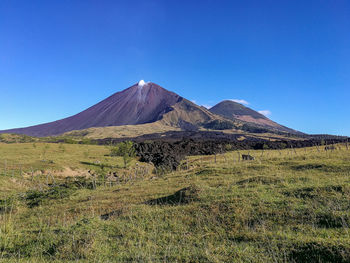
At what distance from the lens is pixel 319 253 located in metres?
4.79

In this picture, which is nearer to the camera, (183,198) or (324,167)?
(183,198)

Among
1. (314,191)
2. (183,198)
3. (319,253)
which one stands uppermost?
(314,191)

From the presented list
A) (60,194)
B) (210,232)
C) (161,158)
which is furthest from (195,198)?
(161,158)

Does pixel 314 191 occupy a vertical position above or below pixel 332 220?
above

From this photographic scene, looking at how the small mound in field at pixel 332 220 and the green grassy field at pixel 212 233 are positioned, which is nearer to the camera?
Answer: the green grassy field at pixel 212 233

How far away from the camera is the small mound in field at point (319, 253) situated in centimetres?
454

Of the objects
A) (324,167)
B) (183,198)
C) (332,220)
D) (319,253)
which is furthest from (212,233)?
(324,167)

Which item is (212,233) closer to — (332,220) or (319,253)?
(319,253)

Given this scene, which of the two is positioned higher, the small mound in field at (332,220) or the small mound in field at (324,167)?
the small mound in field at (324,167)

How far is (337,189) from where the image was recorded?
915 cm

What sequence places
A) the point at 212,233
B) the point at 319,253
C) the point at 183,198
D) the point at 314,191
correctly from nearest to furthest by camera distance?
the point at 319,253, the point at 212,233, the point at 314,191, the point at 183,198

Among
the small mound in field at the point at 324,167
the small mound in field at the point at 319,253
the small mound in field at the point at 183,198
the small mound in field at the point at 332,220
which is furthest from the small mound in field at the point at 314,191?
the small mound in field at the point at 324,167

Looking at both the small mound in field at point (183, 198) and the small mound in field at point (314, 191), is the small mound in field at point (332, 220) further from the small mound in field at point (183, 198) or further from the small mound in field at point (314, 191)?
the small mound in field at point (183, 198)

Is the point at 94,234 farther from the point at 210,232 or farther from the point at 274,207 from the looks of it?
the point at 274,207
